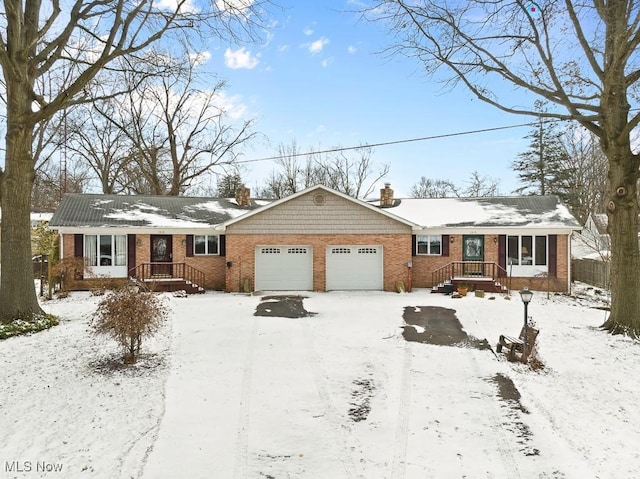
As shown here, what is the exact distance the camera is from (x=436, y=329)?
10.8 meters

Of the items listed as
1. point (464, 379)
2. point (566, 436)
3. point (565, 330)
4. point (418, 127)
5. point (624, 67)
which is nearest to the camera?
point (566, 436)

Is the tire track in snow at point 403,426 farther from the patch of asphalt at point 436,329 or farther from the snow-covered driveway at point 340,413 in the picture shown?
the patch of asphalt at point 436,329

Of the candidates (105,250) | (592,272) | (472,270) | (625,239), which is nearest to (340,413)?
(625,239)

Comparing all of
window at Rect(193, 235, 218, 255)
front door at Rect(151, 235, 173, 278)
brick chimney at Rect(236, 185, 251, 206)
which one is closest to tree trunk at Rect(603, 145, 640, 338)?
window at Rect(193, 235, 218, 255)

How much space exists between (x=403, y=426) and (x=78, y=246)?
1635 centimetres

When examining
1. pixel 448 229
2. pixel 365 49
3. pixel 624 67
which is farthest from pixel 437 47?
pixel 448 229

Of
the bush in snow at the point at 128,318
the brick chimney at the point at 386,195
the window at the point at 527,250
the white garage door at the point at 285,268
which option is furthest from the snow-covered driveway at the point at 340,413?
the brick chimney at the point at 386,195

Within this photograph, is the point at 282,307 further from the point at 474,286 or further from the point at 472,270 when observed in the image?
the point at 472,270

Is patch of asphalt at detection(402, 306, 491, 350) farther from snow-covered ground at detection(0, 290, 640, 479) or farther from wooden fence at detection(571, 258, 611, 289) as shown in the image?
wooden fence at detection(571, 258, 611, 289)

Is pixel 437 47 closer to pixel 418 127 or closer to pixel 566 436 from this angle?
pixel 418 127

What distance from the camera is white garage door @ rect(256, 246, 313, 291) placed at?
17.4m

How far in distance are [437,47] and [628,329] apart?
30.1 feet

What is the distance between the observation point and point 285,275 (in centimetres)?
1753

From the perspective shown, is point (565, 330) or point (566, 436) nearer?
point (566, 436)
